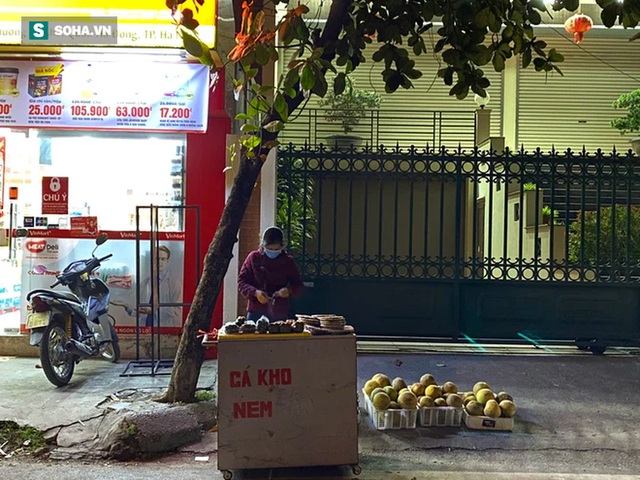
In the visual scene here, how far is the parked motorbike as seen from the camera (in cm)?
630

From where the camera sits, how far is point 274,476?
4391 millimetres

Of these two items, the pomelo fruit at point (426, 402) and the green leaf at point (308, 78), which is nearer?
the green leaf at point (308, 78)

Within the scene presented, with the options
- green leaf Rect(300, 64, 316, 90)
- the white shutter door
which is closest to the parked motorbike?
green leaf Rect(300, 64, 316, 90)

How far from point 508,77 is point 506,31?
8849mm

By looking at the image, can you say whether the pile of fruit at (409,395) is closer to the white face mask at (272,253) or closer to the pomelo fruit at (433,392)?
the pomelo fruit at (433,392)

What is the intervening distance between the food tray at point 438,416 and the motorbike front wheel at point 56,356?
365cm

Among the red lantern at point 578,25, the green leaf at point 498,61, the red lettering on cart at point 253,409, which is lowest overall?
the red lettering on cart at point 253,409

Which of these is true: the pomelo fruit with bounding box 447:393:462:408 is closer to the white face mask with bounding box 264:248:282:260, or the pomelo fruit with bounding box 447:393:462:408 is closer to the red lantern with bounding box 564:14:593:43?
the white face mask with bounding box 264:248:282:260

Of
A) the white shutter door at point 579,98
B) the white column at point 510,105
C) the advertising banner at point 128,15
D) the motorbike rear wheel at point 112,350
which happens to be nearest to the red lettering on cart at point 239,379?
the motorbike rear wheel at point 112,350

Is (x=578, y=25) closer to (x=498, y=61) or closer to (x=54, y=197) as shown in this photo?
(x=498, y=61)

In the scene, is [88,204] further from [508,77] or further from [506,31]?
[508,77]

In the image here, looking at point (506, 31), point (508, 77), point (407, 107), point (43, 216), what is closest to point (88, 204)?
point (43, 216)

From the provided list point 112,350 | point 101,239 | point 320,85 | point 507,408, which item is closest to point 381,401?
point 507,408

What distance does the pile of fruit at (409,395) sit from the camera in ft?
17.3
